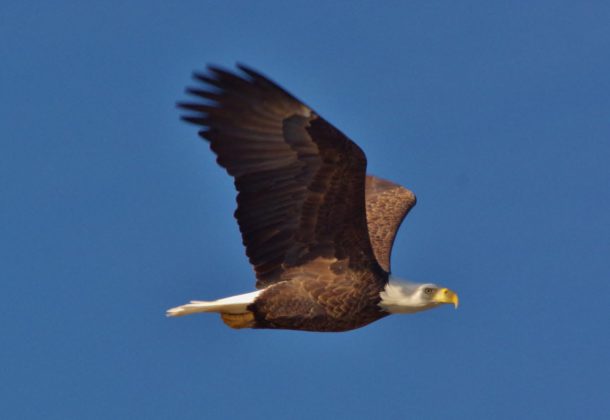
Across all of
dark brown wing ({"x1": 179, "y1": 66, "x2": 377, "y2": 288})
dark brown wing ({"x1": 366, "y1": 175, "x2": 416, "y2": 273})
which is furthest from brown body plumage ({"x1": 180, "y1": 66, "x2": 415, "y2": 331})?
dark brown wing ({"x1": 366, "y1": 175, "x2": 416, "y2": 273})

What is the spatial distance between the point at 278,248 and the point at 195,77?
5.76 feet

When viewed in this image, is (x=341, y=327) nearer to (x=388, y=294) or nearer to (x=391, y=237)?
(x=388, y=294)

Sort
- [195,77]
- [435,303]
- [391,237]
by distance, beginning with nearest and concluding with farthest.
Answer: [195,77], [435,303], [391,237]

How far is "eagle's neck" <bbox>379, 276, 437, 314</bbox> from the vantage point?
14852 mm

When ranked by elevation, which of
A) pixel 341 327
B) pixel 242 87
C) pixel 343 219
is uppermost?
pixel 242 87

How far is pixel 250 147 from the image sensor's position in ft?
47.2

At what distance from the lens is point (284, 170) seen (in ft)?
47.2

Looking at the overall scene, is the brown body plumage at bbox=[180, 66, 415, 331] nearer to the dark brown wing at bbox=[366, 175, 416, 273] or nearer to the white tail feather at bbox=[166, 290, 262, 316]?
the white tail feather at bbox=[166, 290, 262, 316]

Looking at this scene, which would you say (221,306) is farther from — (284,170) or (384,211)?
(384,211)

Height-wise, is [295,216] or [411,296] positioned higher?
[295,216]

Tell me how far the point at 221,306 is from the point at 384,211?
3.11 m

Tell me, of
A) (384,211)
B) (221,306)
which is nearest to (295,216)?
(221,306)

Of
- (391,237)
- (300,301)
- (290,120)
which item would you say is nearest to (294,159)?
(290,120)

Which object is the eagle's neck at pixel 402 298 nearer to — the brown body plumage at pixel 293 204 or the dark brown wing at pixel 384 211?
the brown body plumage at pixel 293 204
